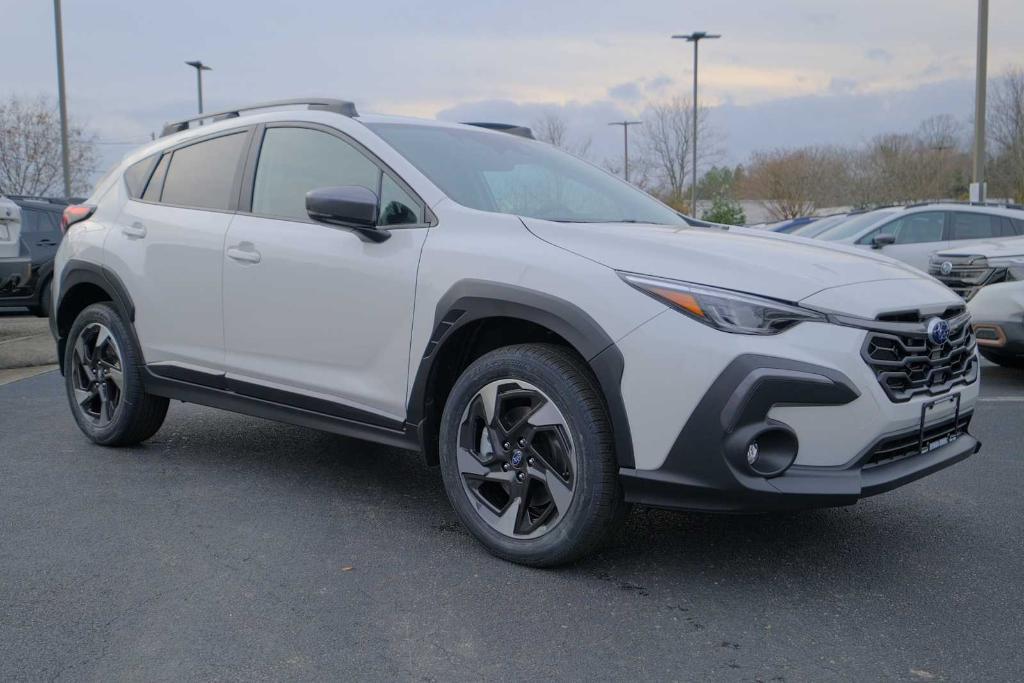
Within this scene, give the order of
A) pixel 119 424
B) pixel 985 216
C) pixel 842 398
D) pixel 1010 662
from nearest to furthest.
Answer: pixel 1010 662 < pixel 842 398 < pixel 119 424 < pixel 985 216

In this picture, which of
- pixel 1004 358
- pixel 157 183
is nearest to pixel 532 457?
pixel 157 183

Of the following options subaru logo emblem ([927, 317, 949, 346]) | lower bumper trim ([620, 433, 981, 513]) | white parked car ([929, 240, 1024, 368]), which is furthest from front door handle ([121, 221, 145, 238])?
white parked car ([929, 240, 1024, 368])

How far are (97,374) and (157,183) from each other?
1092 mm

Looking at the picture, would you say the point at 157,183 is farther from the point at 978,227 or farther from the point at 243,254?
the point at 978,227

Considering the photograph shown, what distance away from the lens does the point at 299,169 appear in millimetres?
4445

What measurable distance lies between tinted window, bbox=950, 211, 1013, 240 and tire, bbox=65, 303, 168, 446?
33.0 feet

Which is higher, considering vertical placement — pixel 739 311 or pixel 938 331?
pixel 739 311

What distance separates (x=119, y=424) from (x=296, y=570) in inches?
84.4

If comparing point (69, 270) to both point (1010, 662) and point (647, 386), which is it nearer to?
point (647, 386)

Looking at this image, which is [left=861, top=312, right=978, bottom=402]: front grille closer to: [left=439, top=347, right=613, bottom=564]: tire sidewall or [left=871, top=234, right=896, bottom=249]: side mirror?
[left=439, top=347, right=613, bottom=564]: tire sidewall

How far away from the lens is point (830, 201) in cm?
5138

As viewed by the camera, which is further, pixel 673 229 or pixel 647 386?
pixel 673 229

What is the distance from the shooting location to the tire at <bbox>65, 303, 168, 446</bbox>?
5.09 m

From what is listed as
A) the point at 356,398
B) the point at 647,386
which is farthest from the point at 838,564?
the point at 356,398
